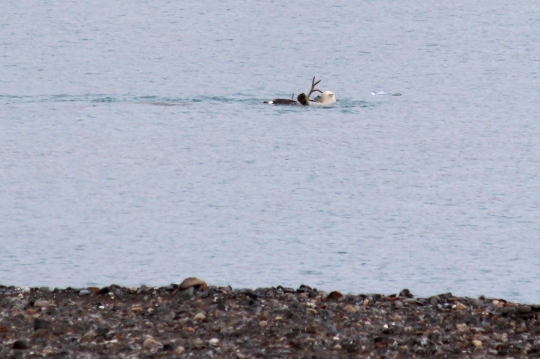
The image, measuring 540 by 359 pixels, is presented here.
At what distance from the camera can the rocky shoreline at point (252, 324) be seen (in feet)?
35.2

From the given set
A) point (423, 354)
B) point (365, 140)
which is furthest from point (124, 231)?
point (365, 140)

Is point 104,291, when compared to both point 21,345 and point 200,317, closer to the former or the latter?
point 200,317

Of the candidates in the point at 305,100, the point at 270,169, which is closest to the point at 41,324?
the point at 270,169

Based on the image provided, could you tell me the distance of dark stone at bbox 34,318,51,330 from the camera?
445 inches

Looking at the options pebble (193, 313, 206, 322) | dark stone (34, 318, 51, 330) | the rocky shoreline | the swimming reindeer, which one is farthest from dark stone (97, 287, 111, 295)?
the swimming reindeer

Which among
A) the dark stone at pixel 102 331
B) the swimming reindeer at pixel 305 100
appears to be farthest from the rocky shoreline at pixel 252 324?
the swimming reindeer at pixel 305 100

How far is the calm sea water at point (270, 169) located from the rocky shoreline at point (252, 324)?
2.76 meters

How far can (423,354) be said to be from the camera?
10742 mm

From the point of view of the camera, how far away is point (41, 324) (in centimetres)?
1135

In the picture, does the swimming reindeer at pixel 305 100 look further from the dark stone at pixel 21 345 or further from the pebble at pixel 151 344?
the dark stone at pixel 21 345

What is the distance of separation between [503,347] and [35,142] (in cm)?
1750

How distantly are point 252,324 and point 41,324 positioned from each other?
1.94m

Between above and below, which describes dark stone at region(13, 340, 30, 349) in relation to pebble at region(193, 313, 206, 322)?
below

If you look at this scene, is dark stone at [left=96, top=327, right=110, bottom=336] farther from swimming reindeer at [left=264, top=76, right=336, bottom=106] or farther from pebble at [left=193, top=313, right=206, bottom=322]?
swimming reindeer at [left=264, top=76, right=336, bottom=106]
